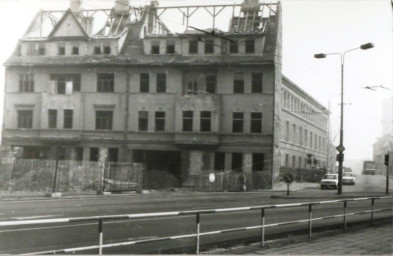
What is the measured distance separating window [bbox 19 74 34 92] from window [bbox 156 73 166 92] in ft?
37.0

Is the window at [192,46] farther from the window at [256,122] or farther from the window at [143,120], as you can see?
the window at [256,122]

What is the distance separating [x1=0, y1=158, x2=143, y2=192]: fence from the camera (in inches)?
1189

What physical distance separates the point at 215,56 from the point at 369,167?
5556 centimetres

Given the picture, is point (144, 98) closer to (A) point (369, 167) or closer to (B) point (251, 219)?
(B) point (251, 219)

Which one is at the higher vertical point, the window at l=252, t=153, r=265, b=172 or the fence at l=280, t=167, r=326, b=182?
the window at l=252, t=153, r=265, b=172

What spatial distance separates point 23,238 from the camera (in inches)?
412

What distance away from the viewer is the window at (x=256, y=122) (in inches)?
1708

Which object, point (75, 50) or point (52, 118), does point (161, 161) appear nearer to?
point (52, 118)

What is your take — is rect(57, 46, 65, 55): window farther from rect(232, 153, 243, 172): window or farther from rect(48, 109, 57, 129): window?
rect(232, 153, 243, 172): window

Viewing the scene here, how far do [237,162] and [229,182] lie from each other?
2.52 metres

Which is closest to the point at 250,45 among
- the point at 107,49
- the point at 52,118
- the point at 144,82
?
the point at 144,82

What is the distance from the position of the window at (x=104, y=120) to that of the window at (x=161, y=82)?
487 cm

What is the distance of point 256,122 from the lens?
143ft

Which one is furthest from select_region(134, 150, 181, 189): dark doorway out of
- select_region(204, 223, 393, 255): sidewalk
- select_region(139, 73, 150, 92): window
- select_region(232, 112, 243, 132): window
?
select_region(204, 223, 393, 255): sidewalk
